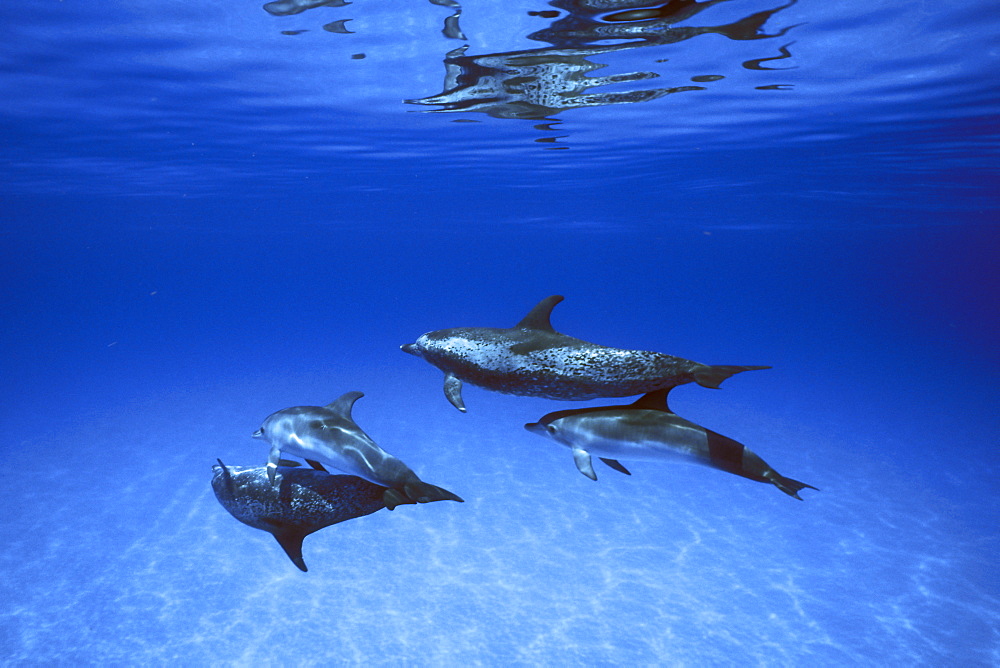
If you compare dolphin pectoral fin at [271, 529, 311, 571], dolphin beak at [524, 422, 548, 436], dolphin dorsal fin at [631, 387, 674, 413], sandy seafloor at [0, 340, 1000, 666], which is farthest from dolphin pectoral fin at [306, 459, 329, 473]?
sandy seafloor at [0, 340, 1000, 666]

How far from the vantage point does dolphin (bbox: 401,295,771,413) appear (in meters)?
3.93

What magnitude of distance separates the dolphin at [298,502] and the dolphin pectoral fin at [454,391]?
38.4 inches

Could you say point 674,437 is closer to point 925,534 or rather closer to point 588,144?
point 925,534

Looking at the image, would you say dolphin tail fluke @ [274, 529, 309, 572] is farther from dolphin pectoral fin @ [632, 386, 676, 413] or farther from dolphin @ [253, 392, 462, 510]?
dolphin pectoral fin @ [632, 386, 676, 413]

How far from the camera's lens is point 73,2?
31.2 ft

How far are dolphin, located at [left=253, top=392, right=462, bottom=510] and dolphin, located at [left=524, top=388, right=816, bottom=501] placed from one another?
0.96 metres

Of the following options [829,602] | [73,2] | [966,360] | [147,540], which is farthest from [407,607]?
[966,360]

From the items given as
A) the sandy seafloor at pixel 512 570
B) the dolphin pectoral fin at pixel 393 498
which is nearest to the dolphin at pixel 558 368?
the dolphin pectoral fin at pixel 393 498

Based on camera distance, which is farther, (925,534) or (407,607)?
Answer: (925,534)

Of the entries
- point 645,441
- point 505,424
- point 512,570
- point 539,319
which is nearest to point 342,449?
point 539,319

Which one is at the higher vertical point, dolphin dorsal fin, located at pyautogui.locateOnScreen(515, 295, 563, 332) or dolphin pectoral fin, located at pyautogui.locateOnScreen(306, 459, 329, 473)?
dolphin dorsal fin, located at pyautogui.locateOnScreen(515, 295, 563, 332)

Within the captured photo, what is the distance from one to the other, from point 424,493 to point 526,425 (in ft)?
3.63

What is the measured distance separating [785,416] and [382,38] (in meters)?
22.8

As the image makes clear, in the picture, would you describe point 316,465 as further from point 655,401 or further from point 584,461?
point 655,401
